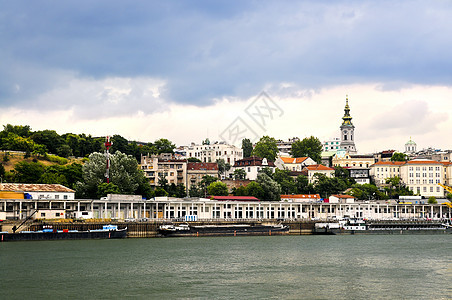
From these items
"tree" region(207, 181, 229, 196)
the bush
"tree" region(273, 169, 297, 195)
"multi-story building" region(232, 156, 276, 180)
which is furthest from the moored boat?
the bush

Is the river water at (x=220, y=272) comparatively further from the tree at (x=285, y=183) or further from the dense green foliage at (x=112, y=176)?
the tree at (x=285, y=183)

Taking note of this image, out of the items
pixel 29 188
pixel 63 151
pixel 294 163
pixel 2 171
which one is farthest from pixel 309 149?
pixel 29 188

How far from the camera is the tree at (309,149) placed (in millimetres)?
184375

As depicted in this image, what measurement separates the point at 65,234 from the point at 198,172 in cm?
6440

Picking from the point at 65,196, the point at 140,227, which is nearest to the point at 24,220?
the point at 65,196

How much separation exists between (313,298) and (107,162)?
66.6 m

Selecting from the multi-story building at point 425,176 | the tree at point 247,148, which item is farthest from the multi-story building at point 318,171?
the tree at point 247,148

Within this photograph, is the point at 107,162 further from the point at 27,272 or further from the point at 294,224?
the point at 27,272

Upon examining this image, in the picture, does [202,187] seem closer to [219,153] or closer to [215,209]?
[215,209]

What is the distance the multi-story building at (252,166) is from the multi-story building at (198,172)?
1011 centimetres

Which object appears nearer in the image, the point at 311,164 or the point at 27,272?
the point at 27,272

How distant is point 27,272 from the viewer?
142 ft

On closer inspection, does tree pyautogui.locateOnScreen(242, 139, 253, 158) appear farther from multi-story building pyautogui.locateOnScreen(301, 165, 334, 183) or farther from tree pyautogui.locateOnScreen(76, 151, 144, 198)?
tree pyautogui.locateOnScreen(76, 151, 144, 198)

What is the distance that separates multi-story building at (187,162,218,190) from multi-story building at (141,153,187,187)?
4.67 feet
